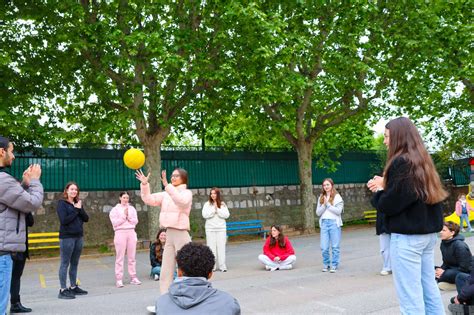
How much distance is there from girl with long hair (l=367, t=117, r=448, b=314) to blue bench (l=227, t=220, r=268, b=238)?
13309mm

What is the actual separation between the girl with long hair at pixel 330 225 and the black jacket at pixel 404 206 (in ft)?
18.9

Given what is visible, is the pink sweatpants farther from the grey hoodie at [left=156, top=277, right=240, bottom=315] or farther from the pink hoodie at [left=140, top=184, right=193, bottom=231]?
the grey hoodie at [left=156, top=277, right=240, bottom=315]

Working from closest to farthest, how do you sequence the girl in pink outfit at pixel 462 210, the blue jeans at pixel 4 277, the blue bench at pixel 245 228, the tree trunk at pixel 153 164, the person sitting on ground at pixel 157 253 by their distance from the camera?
the blue jeans at pixel 4 277 → the person sitting on ground at pixel 157 253 → the tree trunk at pixel 153 164 → the girl in pink outfit at pixel 462 210 → the blue bench at pixel 245 228

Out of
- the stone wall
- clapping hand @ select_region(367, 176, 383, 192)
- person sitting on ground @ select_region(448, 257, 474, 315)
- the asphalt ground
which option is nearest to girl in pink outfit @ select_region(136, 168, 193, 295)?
the asphalt ground

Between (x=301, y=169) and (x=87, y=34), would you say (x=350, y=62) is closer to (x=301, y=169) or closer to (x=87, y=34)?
(x=301, y=169)

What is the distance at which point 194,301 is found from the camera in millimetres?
2971

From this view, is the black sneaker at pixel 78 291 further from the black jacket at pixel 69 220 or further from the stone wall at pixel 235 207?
the stone wall at pixel 235 207

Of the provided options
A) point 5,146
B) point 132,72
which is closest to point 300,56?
point 132,72

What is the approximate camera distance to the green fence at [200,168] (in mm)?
15508

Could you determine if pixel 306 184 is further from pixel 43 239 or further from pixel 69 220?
pixel 69 220

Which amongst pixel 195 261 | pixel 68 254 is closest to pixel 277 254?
pixel 68 254

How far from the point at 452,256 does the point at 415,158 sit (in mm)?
3722

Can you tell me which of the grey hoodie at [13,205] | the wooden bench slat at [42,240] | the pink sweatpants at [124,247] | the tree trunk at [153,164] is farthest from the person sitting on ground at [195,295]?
the wooden bench slat at [42,240]

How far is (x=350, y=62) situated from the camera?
15.5 m
